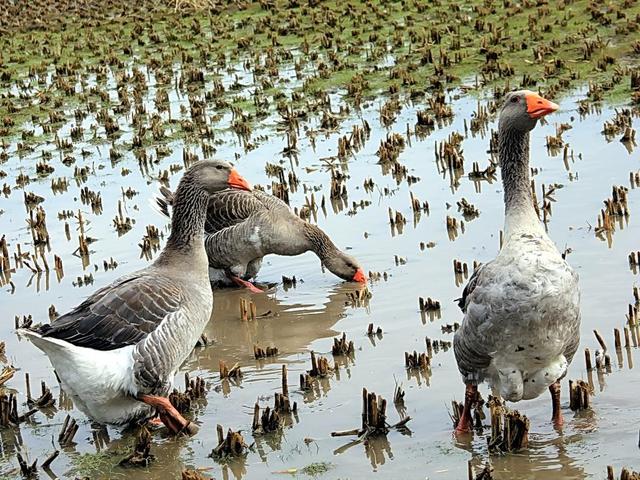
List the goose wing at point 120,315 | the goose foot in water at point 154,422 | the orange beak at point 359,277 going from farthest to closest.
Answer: the orange beak at point 359,277, the goose foot in water at point 154,422, the goose wing at point 120,315

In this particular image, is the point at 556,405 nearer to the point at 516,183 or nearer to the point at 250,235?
the point at 516,183

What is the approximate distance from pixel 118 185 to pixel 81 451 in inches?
368

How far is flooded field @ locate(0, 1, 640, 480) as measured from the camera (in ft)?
23.6

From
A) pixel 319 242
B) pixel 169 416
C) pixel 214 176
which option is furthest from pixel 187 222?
pixel 319 242

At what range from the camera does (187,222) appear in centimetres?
848

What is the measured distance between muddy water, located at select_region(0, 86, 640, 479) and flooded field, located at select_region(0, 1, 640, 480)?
0.08 feet

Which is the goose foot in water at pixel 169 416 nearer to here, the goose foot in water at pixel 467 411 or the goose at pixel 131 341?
the goose at pixel 131 341

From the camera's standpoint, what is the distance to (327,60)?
77.7 feet

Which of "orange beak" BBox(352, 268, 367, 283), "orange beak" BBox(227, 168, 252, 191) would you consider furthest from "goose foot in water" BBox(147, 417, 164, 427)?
"orange beak" BBox(352, 268, 367, 283)

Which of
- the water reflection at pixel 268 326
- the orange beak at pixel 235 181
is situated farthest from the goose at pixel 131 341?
the water reflection at pixel 268 326

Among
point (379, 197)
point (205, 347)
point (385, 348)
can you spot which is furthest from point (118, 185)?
point (385, 348)

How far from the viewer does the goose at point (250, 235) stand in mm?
11727

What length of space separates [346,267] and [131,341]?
→ 4.17 m

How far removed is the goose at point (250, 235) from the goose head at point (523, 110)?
14.4ft
